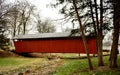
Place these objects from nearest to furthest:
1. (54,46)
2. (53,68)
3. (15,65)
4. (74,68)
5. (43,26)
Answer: (74,68)
(53,68)
(15,65)
(54,46)
(43,26)

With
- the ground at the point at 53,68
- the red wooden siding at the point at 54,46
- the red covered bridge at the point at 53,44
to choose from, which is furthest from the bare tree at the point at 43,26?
the ground at the point at 53,68

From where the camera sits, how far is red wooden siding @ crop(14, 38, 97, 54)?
27.8 meters

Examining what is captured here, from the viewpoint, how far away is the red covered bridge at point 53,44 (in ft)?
91.2

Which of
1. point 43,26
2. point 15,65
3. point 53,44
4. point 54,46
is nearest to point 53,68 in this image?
point 15,65

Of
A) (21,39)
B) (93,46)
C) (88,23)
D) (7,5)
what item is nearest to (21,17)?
(21,39)

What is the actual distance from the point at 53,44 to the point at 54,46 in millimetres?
329

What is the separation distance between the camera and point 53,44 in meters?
30.0

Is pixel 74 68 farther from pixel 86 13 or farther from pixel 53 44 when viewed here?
pixel 53 44

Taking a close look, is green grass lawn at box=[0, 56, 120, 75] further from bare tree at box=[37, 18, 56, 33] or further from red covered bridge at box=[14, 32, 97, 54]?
bare tree at box=[37, 18, 56, 33]

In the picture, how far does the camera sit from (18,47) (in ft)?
108

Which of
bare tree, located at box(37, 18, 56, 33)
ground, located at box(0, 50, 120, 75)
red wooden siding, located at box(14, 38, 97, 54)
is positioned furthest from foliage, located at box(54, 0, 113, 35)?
bare tree, located at box(37, 18, 56, 33)

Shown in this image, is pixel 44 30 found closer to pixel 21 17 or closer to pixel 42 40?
pixel 21 17

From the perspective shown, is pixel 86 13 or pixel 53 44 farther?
pixel 53 44

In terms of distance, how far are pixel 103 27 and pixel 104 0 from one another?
1.98 metres
